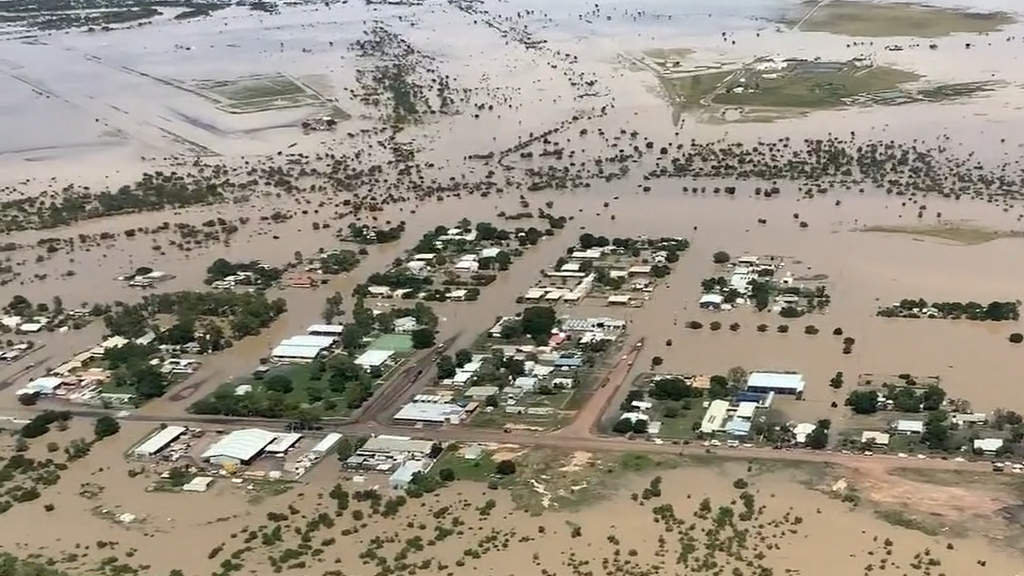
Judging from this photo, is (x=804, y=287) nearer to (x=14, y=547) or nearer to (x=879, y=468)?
(x=879, y=468)

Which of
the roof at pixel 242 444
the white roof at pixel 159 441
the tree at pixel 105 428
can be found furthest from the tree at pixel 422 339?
the tree at pixel 105 428

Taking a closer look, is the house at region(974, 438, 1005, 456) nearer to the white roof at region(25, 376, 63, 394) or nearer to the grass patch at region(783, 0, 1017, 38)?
the white roof at region(25, 376, 63, 394)

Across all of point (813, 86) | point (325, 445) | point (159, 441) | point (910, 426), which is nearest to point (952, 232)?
point (910, 426)

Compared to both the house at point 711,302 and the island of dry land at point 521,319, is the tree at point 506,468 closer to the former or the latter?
the island of dry land at point 521,319

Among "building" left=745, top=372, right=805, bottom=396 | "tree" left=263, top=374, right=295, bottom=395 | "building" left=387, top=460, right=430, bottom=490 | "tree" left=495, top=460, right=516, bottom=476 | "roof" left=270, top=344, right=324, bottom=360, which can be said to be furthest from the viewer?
"roof" left=270, top=344, right=324, bottom=360

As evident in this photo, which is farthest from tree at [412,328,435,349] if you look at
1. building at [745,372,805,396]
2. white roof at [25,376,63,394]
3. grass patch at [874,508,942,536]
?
grass patch at [874,508,942,536]

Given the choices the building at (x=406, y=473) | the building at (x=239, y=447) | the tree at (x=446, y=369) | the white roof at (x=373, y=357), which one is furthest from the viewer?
the white roof at (x=373, y=357)

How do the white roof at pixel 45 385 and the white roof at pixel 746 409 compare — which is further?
the white roof at pixel 45 385
